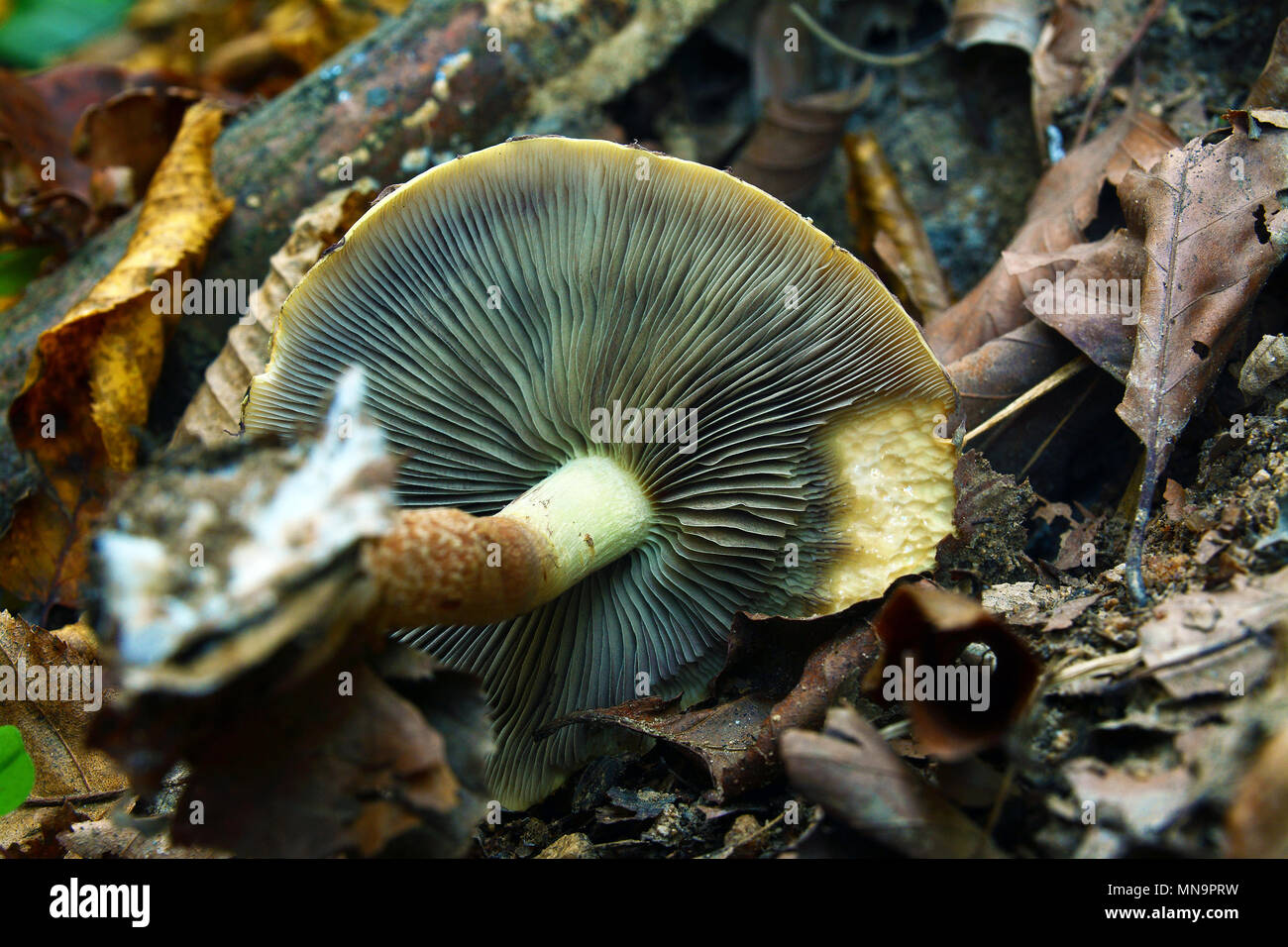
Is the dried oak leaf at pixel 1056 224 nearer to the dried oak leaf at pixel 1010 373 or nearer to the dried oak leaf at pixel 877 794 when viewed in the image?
the dried oak leaf at pixel 1010 373

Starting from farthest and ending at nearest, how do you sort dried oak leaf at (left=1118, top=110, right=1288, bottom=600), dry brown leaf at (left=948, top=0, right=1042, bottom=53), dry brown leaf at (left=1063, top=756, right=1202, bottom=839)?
dry brown leaf at (left=948, top=0, right=1042, bottom=53), dried oak leaf at (left=1118, top=110, right=1288, bottom=600), dry brown leaf at (left=1063, top=756, right=1202, bottom=839)

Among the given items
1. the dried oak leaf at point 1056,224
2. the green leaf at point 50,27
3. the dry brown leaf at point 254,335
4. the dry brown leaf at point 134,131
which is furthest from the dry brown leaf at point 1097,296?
the green leaf at point 50,27

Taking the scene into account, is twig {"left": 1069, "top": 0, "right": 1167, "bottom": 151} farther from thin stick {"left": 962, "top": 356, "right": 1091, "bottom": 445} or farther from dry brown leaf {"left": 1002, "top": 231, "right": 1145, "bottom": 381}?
thin stick {"left": 962, "top": 356, "right": 1091, "bottom": 445}

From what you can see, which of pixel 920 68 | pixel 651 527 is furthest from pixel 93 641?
pixel 920 68

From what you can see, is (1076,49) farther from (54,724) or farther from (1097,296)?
(54,724)

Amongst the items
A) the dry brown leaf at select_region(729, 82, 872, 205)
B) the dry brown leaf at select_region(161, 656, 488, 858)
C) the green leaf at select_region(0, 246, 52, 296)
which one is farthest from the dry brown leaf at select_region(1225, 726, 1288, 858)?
the green leaf at select_region(0, 246, 52, 296)

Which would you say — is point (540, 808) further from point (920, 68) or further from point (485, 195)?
point (920, 68)

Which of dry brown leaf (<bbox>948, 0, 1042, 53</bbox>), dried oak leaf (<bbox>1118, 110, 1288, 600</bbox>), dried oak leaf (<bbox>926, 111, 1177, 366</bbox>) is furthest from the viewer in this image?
dry brown leaf (<bbox>948, 0, 1042, 53</bbox>)
